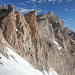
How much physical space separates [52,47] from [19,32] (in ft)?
67.5

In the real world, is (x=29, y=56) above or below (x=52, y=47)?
below

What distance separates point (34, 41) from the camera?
35.6m

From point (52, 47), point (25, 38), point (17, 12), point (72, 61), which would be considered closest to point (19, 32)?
point (25, 38)

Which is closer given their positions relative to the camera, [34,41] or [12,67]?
[12,67]

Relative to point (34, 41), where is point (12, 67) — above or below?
below

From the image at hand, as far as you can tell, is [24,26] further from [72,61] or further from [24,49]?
[72,61]

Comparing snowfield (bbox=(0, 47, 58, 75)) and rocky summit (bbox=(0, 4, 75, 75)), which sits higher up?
rocky summit (bbox=(0, 4, 75, 75))

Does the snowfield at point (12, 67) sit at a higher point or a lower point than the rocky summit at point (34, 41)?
lower

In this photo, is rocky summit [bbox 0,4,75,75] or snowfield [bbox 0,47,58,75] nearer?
snowfield [bbox 0,47,58,75]

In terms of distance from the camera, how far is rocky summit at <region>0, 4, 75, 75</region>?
84.7ft

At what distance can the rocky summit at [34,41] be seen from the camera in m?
25.8

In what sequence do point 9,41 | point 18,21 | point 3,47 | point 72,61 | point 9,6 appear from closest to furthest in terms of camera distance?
point 3,47
point 9,41
point 9,6
point 18,21
point 72,61

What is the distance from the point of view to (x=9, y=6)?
1097 inches

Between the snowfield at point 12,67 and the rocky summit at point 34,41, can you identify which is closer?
the snowfield at point 12,67
